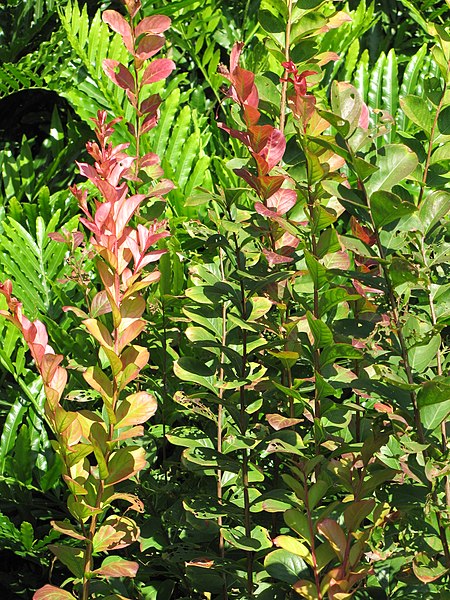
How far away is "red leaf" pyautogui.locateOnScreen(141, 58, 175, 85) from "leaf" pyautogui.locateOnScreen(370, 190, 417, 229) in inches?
14.3

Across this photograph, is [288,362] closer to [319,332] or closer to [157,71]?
[319,332]

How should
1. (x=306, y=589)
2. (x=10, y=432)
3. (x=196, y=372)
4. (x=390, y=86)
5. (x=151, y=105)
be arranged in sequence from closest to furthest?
(x=306, y=589)
(x=196, y=372)
(x=151, y=105)
(x=10, y=432)
(x=390, y=86)

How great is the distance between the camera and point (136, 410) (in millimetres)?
741

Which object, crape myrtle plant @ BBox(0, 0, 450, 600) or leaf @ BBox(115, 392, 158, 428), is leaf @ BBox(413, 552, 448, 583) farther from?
leaf @ BBox(115, 392, 158, 428)

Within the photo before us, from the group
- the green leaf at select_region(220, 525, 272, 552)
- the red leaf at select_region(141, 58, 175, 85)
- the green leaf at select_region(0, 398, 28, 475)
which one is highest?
the red leaf at select_region(141, 58, 175, 85)

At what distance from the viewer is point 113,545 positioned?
818mm

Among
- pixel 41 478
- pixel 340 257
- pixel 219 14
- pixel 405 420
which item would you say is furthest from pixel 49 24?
pixel 405 420

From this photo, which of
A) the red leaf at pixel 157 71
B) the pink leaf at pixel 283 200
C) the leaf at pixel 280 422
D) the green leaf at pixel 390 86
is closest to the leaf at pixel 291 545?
the leaf at pixel 280 422

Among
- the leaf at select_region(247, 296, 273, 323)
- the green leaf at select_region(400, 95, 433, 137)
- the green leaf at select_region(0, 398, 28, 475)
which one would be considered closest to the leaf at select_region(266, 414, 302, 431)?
the leaf at select_region(247, 296, 273, 323)

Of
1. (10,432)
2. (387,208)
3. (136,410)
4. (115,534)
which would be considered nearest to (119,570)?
(115,534)

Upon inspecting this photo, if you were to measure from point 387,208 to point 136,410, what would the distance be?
281 mm

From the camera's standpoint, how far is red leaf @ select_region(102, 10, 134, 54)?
0.93m

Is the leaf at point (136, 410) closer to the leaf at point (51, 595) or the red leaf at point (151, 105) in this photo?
the leaf at point (51, 595)

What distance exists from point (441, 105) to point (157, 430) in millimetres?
590
